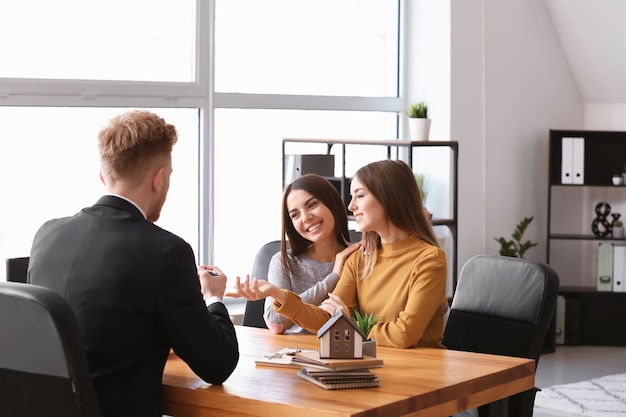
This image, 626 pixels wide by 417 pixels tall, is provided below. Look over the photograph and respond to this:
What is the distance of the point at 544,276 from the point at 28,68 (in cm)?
289

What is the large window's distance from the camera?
5.03m

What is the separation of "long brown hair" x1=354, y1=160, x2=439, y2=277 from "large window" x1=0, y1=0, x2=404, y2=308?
226cm

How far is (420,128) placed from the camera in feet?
19.8

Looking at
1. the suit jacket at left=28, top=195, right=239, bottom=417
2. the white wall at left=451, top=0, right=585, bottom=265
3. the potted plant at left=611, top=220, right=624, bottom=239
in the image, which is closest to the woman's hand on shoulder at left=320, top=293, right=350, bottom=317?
the suit jacket at left=28, top=195, right=239, bottom=417

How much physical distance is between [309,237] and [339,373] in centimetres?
114

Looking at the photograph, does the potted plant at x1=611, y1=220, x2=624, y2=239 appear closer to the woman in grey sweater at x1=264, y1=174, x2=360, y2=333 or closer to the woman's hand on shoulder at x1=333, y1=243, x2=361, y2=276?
the woman in grey sweater at x1=264, y1=174, x2=360, y2=333

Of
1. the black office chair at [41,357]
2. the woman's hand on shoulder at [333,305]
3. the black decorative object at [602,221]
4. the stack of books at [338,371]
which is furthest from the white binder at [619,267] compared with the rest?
the black office chair at [41,357]

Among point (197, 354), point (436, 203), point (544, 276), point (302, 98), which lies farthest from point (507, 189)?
point (197, 354)

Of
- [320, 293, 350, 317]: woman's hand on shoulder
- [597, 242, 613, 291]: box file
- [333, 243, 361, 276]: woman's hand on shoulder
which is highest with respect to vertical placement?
[333, 243, 361, 276]: woman's hand on shoulder

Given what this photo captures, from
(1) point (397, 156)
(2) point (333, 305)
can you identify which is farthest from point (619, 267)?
(2) point (333, 305)

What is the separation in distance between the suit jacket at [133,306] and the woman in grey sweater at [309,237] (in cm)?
111

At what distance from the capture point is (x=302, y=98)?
6.13 meters

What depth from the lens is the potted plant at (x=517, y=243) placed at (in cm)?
656

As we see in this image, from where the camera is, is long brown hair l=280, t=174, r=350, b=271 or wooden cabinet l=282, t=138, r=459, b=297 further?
wooden cabinet l=282, t=138, r=459, b=297
